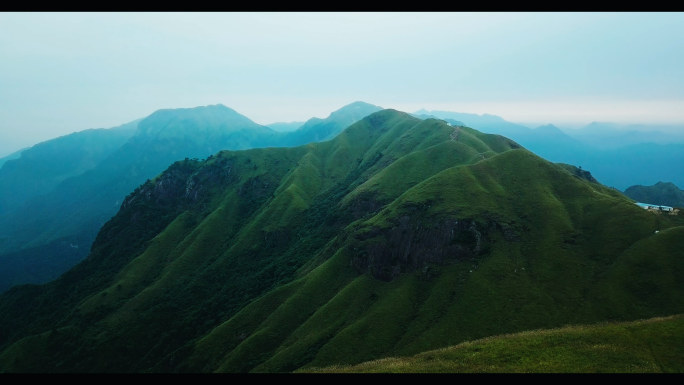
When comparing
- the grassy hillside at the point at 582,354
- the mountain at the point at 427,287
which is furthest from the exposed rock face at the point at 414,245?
the grassy hillside at the point at 582,354

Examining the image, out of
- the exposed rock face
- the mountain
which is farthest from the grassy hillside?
the exposed rock face

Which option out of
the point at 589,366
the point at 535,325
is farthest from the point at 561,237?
the point at 589,366

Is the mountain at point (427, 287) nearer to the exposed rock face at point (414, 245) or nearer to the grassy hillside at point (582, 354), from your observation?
the exposed rock face at point (414, 245)

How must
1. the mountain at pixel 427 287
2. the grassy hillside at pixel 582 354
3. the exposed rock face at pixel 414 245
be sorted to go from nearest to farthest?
the grassy hillside at pixel 582 354 → the mountain at pixel 427 287 → the exposed rock face at pixel 414 245

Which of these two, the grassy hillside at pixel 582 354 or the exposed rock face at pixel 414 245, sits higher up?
the grassy hillside at pixel 582 354

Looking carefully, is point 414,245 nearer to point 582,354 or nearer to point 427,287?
point 427,287

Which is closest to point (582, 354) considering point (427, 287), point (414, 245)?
point (427, 287)

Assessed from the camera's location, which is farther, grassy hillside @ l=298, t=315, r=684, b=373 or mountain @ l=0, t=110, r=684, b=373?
mountain @ l=0, t=110, r=684, b=373

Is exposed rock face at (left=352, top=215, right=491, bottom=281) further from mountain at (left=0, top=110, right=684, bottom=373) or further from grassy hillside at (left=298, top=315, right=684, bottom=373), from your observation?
grassy hillside at (left=298, top=315, right=684, bottom=373)

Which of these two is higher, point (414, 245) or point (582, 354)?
point (582, 354)

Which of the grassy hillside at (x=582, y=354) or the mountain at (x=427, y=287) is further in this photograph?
the mountain at (x=427, y=287)

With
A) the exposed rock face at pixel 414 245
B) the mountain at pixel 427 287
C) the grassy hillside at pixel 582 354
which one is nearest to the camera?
the grassy hillside at pixel 582 354
